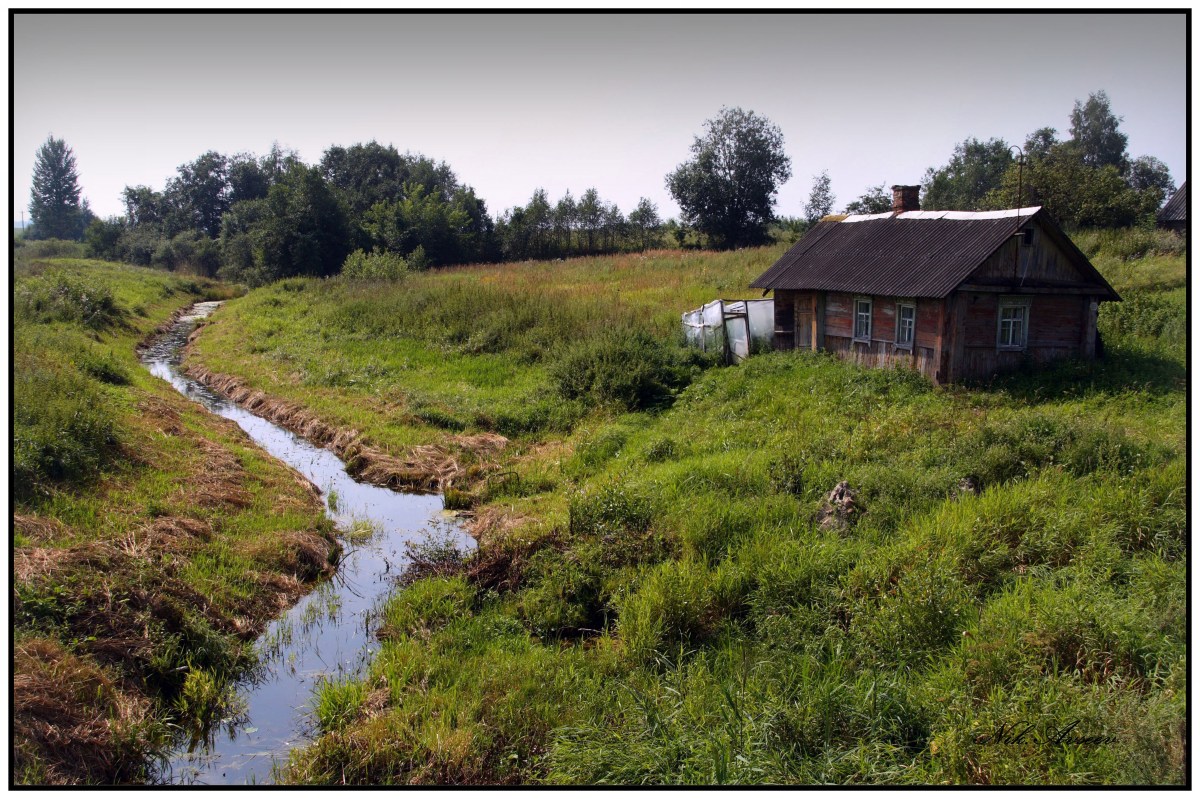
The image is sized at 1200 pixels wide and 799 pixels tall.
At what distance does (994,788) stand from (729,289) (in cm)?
2465

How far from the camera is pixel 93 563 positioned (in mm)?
8219

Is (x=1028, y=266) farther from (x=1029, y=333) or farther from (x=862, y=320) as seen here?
(x=862, y=320)

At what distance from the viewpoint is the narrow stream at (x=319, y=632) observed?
21.8 feet

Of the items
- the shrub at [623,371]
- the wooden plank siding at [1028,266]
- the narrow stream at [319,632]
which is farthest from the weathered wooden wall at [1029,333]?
the narrow stream at [319,632]

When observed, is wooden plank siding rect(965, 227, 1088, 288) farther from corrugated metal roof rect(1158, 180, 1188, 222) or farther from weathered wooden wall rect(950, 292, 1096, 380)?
corrugated metal roof rect(1158, 180, 1188, 222)

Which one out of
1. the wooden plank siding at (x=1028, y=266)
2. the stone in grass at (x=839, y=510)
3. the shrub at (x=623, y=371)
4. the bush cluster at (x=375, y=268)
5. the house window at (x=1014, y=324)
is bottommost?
the stone in grass at (x=839, y=510)

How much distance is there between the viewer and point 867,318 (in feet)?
55.0

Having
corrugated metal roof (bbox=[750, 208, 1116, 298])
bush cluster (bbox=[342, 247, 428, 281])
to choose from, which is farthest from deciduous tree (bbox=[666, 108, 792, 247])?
corrugated metal roof (bbox=[750, 208, 1116, 298])

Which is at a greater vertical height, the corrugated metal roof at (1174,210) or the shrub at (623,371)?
the corrugated metal roof at (1174,210)

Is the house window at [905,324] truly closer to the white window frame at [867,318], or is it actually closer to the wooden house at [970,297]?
the wooden house at [970,297]

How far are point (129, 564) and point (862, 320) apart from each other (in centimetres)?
1455

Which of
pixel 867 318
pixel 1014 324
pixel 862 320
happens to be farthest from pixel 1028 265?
pixel 862 320

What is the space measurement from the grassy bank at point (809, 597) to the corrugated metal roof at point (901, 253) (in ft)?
6.74

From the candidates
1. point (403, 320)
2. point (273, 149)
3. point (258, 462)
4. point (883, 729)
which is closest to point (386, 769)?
point (883, 729)
